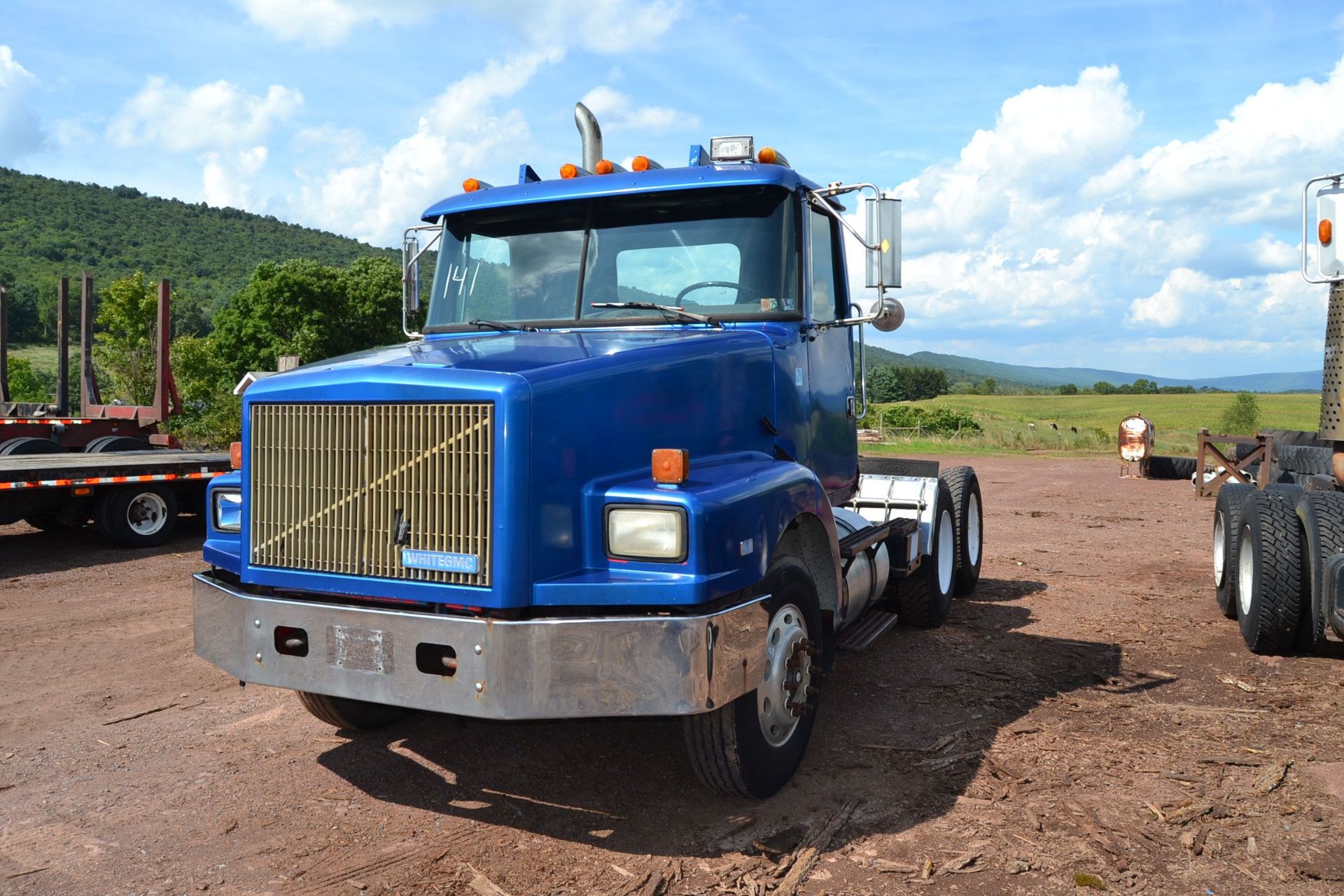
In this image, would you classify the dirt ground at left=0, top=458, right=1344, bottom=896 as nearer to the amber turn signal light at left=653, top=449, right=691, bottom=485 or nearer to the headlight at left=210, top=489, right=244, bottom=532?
the headlight at left=210, top=489, right=244, bottom=532

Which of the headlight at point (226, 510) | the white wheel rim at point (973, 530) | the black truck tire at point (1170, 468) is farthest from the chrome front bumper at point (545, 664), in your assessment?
the black truck tire at point (1170, 468)

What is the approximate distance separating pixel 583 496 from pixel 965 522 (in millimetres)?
5394

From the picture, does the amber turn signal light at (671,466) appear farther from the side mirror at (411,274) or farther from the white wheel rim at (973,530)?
the white wheel rim at (973,530)

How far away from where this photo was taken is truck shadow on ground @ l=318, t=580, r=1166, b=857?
13.1ft

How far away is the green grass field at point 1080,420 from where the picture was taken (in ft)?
118

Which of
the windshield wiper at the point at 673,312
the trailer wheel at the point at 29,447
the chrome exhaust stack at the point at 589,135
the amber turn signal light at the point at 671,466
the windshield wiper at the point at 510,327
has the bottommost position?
the trailer wheel at the point at 29,447

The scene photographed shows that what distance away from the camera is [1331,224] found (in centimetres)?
604

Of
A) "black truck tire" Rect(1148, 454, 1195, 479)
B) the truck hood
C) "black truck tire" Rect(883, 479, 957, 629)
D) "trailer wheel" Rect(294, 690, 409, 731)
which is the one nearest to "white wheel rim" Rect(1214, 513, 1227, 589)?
"black truck tire" Rect(883, 479, 957, 629)

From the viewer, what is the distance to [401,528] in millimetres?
3633

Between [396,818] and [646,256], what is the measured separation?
272 cm

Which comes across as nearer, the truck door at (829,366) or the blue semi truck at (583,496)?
the blue semi truck at (583,496)

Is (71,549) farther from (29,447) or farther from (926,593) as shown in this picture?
(926,593)

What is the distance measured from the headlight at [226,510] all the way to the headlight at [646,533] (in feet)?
5.71

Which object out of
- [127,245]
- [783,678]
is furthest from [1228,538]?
[127,245]
